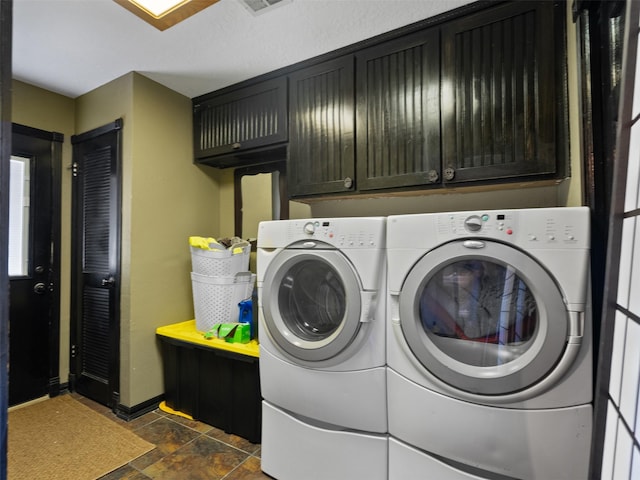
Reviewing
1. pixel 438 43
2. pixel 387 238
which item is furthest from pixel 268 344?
→ pixel 438 43

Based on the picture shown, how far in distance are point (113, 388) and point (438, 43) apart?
287 cm

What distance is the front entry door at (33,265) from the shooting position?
2167mm

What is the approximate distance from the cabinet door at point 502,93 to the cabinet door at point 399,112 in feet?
0.21

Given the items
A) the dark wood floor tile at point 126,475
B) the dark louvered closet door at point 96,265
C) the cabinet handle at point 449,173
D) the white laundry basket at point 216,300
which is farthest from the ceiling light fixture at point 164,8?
the dark wood floor tile at point 126,475

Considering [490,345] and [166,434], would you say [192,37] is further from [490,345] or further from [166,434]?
[166,434]

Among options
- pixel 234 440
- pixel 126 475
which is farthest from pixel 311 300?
pixel 126 475

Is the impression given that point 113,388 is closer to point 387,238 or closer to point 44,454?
point 44,454

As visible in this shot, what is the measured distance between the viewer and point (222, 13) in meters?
1.54

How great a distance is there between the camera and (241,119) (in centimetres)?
220

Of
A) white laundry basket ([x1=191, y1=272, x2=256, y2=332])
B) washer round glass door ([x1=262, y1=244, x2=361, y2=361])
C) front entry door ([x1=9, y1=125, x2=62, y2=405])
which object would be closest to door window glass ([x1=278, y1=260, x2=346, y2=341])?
washer round glass door ([x1=262, y1=244, x2=361, y2=361])

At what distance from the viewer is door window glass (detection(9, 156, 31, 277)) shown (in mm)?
2178

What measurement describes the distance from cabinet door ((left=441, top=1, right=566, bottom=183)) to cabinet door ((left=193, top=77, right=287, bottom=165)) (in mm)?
1025

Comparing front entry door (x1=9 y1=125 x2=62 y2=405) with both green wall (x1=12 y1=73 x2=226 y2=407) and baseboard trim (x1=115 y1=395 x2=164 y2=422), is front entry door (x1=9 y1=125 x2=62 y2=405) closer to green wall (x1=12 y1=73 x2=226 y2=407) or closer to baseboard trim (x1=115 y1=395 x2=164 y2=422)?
green wall (x1=12 y1=73 x2=226 y2=407)

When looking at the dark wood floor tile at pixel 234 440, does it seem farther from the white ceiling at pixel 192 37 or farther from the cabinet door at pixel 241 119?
the white ceiling at pixel 192 37
